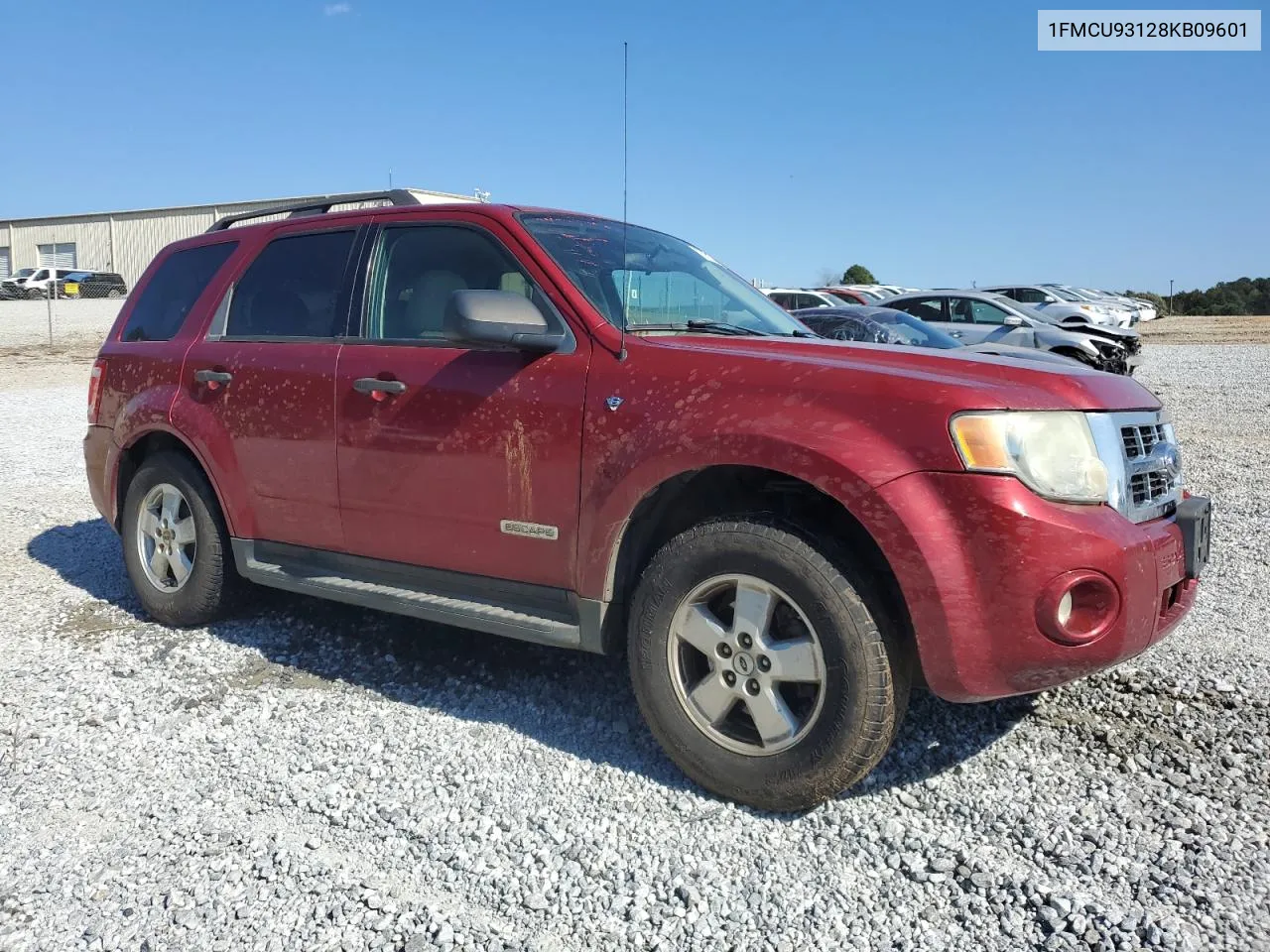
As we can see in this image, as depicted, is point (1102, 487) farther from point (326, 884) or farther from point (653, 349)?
point (326, 884)

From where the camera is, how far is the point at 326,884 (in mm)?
2707

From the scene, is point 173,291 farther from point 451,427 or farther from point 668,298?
point 668,298

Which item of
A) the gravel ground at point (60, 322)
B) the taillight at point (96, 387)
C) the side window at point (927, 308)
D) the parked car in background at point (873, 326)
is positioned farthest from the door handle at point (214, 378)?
the gravel ground at point (60, 322)

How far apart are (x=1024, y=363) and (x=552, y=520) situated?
1.61 metres

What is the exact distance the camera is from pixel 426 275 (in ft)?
13.2

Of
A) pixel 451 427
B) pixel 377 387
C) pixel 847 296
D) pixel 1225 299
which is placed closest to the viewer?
pixel 451 427

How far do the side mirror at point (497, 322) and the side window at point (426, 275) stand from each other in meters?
0.33

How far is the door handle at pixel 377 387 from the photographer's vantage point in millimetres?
3809

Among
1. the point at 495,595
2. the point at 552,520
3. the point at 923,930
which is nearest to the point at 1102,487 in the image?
the point at 923,930

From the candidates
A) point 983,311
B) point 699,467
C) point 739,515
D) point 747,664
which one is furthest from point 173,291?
point 983,311

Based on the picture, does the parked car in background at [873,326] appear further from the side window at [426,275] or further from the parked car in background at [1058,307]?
the parked car in background at [1058,307]

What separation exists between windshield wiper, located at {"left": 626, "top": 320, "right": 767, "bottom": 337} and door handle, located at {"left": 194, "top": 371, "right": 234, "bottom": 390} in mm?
2010

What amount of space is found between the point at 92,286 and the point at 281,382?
37832mm

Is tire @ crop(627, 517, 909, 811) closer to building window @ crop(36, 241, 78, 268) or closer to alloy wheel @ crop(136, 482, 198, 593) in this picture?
alloy wheel @ crop(136, 482, 198, 593)
